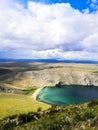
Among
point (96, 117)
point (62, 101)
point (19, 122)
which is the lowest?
point (62, 101)

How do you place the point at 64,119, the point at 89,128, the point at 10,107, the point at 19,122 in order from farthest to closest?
the point at 10,107 < the point at 19,122 < the point at 64,119 < the point at 89,128

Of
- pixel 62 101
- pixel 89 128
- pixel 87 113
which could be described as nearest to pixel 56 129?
pixel 89 128

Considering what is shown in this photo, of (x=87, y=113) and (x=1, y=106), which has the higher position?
(x=87, y=113)

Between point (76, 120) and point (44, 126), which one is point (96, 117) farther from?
point (44, 126)

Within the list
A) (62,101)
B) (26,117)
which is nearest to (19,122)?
(26,117)

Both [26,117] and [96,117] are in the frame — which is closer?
[96,117]

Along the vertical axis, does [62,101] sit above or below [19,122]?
below

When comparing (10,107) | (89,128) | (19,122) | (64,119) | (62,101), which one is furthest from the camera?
(62,101)

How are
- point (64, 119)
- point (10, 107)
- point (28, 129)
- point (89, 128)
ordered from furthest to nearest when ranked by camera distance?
point (10, 107) → point (64, 119) → point (28, 129) → point (89, 128)

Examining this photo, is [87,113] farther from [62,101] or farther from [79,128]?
[62,101]
